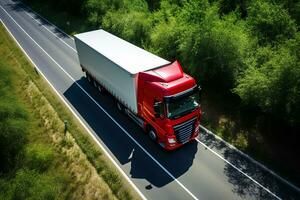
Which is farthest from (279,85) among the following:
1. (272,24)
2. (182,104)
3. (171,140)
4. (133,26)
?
(133,26)

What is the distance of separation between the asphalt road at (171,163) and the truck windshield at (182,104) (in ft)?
9.59

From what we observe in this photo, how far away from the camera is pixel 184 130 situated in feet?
53.7

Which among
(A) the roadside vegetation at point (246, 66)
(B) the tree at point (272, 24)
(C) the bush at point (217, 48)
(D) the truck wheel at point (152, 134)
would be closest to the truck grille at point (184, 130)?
(D) the truck wheel at point (152, 134)

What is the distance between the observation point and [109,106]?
21.9 m

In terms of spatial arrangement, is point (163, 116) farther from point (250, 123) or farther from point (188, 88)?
point (250, 123)

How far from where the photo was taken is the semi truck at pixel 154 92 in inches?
614

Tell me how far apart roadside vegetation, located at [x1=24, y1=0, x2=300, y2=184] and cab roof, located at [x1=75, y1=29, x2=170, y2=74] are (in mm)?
3797

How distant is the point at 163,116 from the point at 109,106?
7.47 metres

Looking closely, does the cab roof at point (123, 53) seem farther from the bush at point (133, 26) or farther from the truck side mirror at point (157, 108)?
the bush at point (133, 26)

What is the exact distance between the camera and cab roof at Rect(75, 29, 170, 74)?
17.6 m

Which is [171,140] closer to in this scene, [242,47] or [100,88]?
[242,47]

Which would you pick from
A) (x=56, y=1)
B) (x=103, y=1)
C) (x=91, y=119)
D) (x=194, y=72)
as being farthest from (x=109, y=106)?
(x=56, y=1)

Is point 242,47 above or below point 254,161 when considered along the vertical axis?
above

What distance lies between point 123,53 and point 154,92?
5381 millimetres
